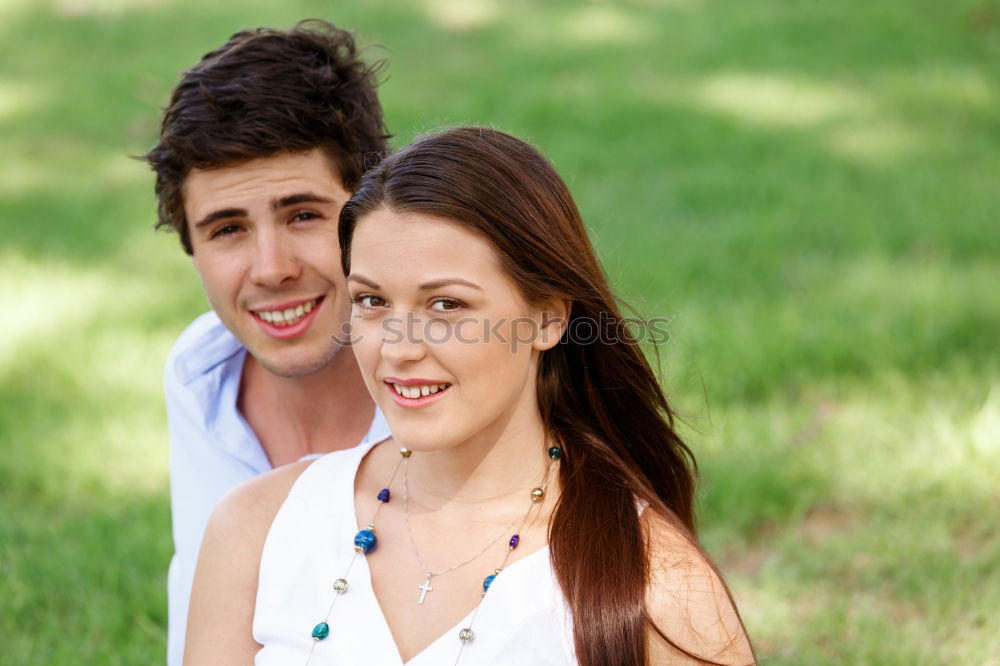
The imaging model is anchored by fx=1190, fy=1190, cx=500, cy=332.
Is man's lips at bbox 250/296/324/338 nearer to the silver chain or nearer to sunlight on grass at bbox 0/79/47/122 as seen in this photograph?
the silver chain

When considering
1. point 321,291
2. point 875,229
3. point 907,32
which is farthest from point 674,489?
point 907,32

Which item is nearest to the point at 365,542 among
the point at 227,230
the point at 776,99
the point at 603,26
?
the point at 227,230

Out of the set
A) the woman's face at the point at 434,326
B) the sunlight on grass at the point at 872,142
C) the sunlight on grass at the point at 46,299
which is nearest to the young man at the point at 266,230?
the woman's face at the point at 434,326

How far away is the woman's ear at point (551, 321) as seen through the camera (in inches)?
93.8

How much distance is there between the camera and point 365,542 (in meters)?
2.44

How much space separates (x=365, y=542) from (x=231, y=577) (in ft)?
1.02

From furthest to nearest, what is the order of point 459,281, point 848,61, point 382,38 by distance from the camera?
point 382,38
point 848,61
point 459,281

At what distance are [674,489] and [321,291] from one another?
1.07 meters

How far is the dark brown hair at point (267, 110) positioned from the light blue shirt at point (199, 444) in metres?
0.39

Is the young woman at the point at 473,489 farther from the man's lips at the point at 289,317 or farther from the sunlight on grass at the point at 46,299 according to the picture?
the sunlight on grass at the point at 46,299

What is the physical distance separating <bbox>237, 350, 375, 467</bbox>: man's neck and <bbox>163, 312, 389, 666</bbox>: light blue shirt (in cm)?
8

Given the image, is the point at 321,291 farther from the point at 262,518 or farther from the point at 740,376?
the point at 740,376

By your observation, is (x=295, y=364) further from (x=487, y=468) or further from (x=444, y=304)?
(x=444, y=304)

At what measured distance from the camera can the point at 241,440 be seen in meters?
3.34
